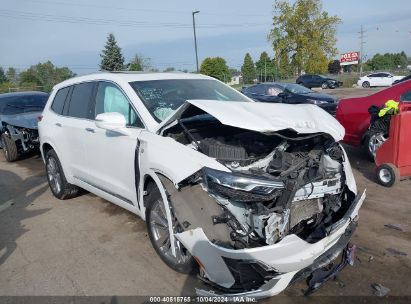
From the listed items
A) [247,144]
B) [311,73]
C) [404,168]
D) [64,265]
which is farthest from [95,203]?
[311,73]

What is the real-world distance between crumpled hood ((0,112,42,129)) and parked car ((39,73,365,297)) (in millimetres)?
5276

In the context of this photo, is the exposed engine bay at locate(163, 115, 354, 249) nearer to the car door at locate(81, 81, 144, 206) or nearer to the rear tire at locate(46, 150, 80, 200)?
the car door at locate(81, 81, 144, 206)

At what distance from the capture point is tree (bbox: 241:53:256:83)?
5594cm

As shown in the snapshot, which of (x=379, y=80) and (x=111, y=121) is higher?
(x=111, y=121)

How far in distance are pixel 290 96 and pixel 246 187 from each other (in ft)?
40.8

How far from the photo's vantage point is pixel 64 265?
424 cm

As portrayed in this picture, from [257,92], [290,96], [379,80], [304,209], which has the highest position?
[304,209]

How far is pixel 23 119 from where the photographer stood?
9820mm

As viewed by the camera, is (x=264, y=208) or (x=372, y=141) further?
(x=372, y=141)

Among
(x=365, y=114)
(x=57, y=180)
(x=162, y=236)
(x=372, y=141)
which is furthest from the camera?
(x=365, y=114)

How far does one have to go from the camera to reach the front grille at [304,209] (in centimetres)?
329

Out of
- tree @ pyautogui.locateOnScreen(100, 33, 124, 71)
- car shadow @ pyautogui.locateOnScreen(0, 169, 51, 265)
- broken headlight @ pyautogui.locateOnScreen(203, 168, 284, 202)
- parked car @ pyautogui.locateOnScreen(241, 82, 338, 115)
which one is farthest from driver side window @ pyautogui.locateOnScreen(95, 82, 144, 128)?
tree @ pyautogui.locateOnScreen(100, 33, 124, 71)

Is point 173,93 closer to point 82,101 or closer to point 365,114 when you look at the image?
point 82,101

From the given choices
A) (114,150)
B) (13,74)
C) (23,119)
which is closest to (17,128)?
(23,119)
